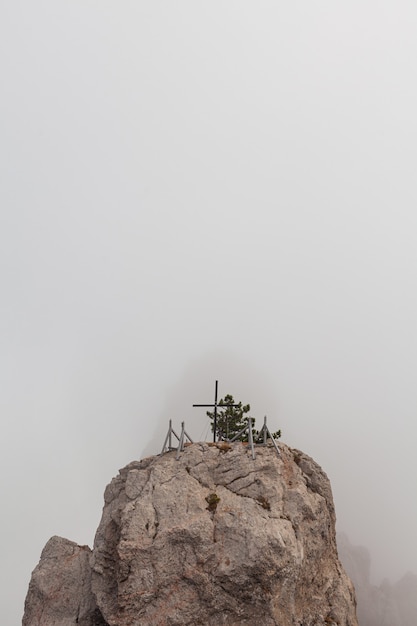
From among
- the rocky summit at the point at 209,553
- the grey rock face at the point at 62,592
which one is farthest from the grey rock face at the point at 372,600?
the grey rock face at the point at 62,592

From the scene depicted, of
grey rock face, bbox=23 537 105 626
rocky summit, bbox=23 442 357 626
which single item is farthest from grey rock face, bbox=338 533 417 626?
grey rock face, bbox=23 537 105 626

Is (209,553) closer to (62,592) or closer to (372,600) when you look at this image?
(62,592)

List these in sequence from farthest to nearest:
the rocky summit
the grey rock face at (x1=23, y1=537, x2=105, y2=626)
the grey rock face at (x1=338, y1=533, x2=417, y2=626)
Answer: the grey rock face at (x1=338, y1=533, x2=417, y2=626) < the grey rock face at (x1=23, y1=537, x2=105, y2=626) < the rocky summit

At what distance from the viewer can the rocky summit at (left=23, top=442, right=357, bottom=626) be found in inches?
1211

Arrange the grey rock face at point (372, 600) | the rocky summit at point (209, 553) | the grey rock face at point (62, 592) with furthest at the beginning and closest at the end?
the grey rock face at point (372, 600)
the grey rock face at point (62, 592)
the rocky summit at point (209, 553)

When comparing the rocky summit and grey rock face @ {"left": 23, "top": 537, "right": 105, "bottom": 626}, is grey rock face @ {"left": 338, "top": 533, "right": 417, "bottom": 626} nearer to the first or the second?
the rocky summit

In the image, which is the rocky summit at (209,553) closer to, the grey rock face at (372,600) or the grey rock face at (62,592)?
the grey rock face at (62,592)

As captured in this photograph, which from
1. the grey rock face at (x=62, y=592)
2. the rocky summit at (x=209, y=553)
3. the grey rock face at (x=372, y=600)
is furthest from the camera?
the grey rock face at (x=372, y=600)

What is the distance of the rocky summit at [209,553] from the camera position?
30750mm

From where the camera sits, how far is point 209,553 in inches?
1253

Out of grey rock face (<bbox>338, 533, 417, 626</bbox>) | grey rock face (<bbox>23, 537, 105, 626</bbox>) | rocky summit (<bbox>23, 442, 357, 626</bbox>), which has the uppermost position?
rocky summit (<bbox>23, 442, 357, 626</bbox>)

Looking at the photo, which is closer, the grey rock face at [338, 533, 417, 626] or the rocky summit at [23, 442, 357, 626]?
the rocky summit at [23, 442, 357, 626]

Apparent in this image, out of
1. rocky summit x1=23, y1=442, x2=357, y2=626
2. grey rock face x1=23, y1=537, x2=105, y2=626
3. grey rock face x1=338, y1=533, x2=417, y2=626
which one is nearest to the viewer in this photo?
rocky summit x1=23, y1=442, x2=357, y2=626

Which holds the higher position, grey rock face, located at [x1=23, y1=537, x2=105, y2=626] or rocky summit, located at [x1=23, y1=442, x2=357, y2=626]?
rocky summit, located at [x1=23, y1=442, x2=357, y2=626]
